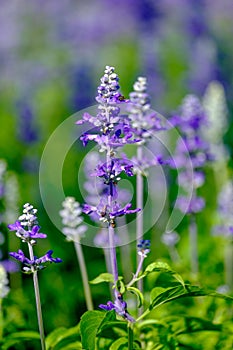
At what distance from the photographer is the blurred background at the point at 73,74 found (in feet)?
25.3

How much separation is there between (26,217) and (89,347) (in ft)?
3.09

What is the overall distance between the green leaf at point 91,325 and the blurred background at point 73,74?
183 cm

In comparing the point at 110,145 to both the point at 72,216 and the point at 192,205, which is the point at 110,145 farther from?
the point at 192,205

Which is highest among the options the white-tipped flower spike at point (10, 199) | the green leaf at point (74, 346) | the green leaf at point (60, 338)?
the white-tipped flower spike at point (10, 199)

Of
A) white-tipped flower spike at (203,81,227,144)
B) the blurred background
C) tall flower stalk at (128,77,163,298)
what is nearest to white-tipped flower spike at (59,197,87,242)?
tall flower stalk at (128,77,163,298)

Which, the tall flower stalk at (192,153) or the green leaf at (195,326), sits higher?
the tall flower stalk at (192,153)

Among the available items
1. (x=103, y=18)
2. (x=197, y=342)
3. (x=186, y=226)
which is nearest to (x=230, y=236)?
(x=197, y=342)

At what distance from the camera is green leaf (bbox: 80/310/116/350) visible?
164 inches

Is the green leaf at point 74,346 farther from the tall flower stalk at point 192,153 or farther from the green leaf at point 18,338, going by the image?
the tall flower stalk at point 192,153

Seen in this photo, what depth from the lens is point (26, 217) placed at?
4281 millimetres

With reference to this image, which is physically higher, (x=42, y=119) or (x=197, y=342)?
(x=42, y=119)

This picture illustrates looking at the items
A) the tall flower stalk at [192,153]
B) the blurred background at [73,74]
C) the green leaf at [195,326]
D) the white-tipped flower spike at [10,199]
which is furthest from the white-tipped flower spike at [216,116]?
the green leaf at [195,326]

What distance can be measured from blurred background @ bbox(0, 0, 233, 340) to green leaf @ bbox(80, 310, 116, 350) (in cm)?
183

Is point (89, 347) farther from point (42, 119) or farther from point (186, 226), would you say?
point (42, 119)
